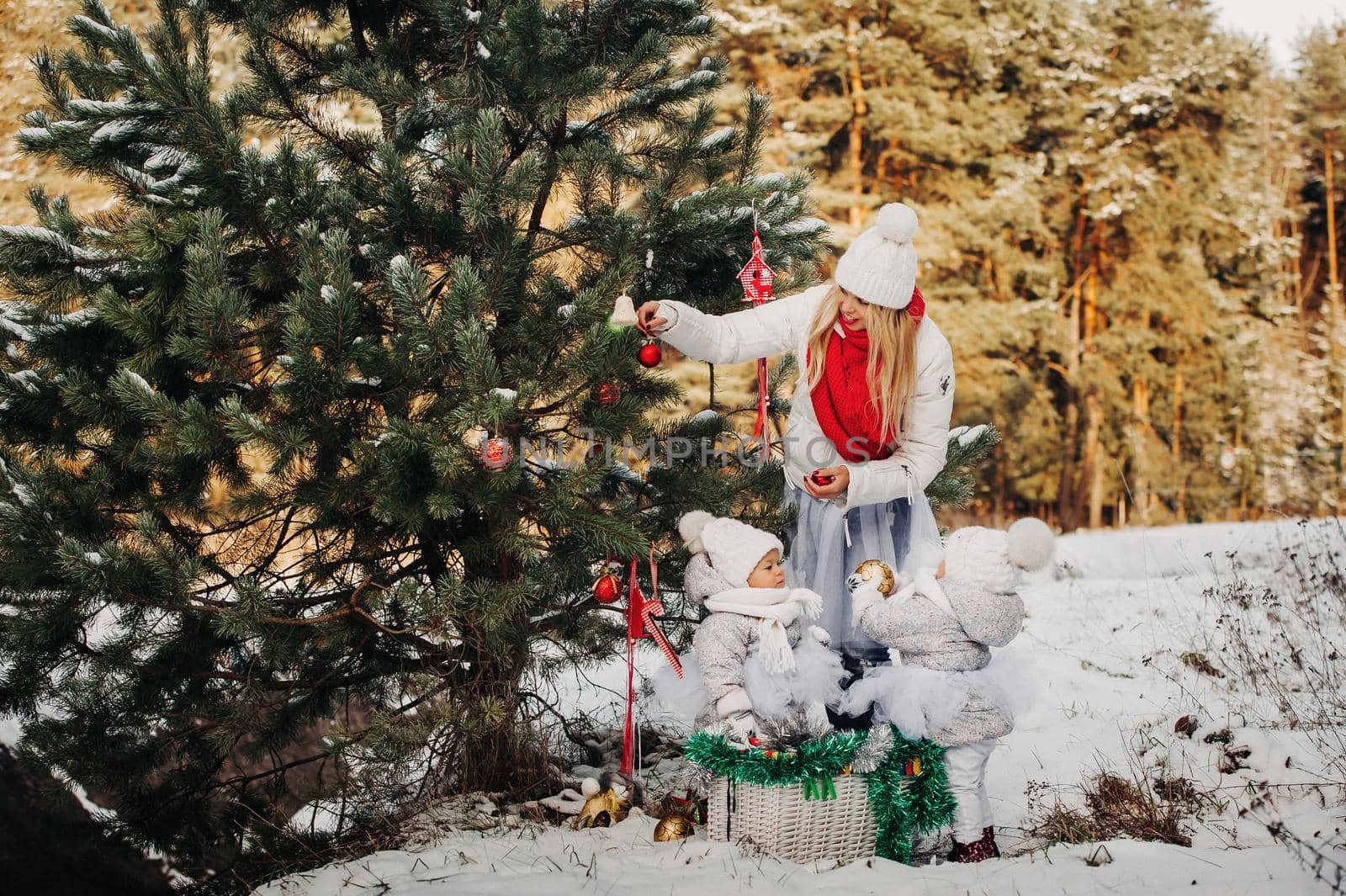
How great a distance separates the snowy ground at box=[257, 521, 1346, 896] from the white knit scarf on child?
1.94 ft

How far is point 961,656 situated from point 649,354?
1.31 metres

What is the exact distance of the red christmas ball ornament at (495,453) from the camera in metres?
3.13

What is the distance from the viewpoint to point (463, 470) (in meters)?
3.16

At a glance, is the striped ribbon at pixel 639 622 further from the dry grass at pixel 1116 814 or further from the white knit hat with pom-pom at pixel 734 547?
the dry grass at pixel 1116 814

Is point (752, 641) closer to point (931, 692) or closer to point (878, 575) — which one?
point (878, 575)

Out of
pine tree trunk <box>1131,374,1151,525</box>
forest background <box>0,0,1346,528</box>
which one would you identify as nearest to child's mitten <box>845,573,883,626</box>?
forest background <box>0,0,1346,528</box>

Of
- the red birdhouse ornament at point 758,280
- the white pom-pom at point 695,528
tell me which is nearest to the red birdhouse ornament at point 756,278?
the red birdhouse ornament at point 758,280

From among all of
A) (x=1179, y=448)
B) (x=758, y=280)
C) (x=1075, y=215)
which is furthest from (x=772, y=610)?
(x=1179, y=448)

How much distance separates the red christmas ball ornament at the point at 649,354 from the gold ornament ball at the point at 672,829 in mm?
1464

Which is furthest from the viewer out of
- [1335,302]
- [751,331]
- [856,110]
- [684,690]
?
[1335,302]

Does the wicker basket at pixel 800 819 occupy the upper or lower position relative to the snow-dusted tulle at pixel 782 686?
lower

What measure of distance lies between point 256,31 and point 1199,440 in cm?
1775

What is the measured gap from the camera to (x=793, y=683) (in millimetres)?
3061

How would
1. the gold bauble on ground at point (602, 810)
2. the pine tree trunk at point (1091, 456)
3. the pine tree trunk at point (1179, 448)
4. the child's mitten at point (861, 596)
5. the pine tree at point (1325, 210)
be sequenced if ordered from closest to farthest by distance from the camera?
the child's mitten at point (861, 596)
the gold bauble on ground at point (602, 810)
the pine tree trunk at point (1091, 456)
the pine tree trunk at point (1179, 448)
the pine tree at point (1325, 210)
